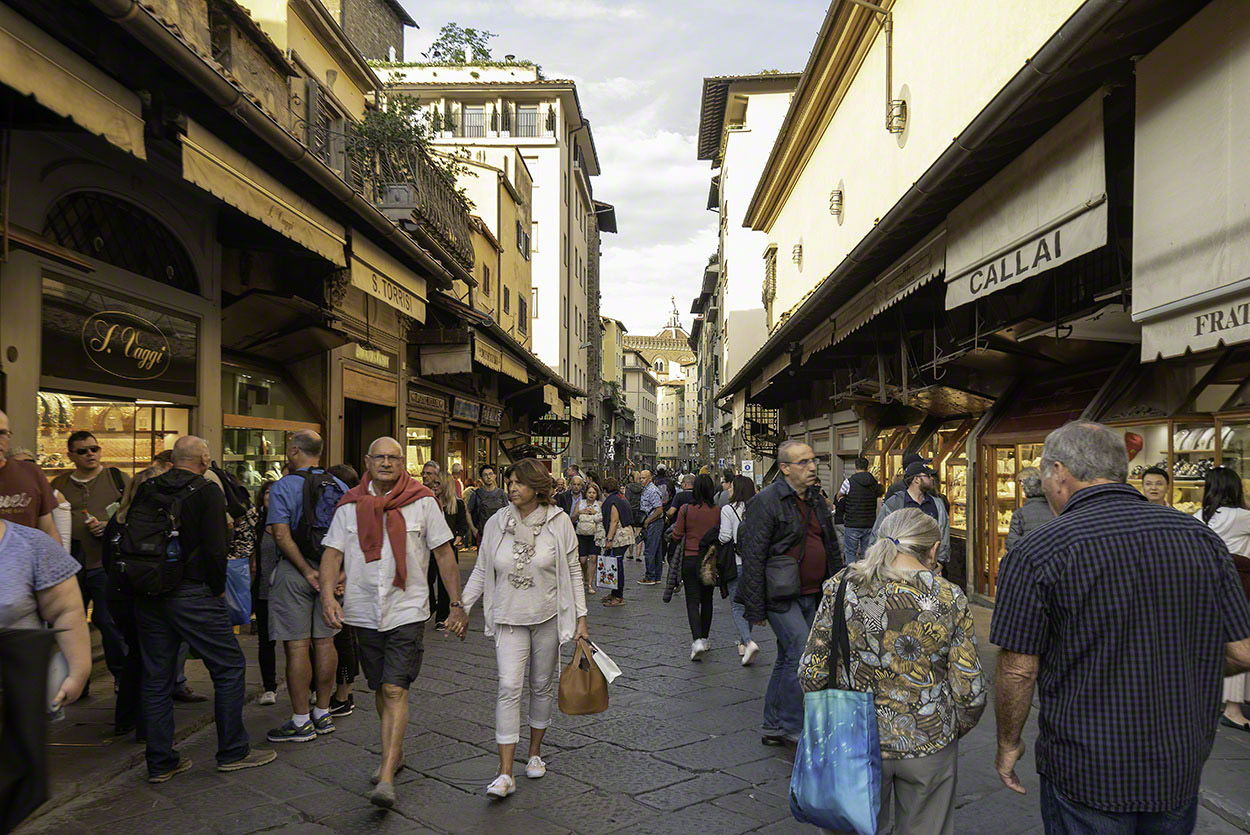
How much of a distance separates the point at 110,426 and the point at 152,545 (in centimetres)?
365

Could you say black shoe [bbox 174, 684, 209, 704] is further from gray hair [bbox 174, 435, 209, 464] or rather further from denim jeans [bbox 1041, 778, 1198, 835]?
denim jeans [bbox 1041, 778, 1198, 835]

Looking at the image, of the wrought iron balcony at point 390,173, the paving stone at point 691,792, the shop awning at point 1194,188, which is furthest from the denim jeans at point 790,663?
the wrought iron balcony at point 390,173

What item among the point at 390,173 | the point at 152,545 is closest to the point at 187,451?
the point at 152,545

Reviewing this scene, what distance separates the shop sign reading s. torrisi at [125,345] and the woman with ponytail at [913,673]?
6.54 m

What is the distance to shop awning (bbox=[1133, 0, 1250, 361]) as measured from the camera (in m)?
4.70

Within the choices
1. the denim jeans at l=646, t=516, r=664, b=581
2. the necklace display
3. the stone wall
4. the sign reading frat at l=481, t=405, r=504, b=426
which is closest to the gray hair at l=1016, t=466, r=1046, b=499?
the necklace display

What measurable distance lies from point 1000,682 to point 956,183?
548 centimetres

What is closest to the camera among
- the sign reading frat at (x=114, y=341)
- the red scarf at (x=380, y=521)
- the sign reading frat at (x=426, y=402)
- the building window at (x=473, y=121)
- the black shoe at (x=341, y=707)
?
the red scarf at (x=380, y=521)

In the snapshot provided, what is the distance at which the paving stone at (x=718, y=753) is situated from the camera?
16.8 ft

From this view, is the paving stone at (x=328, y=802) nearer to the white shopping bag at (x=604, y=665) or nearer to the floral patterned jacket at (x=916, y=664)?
the white shopping bag at (x=604, y=665)

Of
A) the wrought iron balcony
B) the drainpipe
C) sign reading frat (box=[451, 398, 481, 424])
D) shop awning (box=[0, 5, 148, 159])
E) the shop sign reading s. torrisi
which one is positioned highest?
the wrought iron balcony

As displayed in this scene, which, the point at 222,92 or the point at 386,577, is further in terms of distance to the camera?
the point at 222,92

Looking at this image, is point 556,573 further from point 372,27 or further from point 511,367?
point 372,27

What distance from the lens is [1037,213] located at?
6.25 meters
